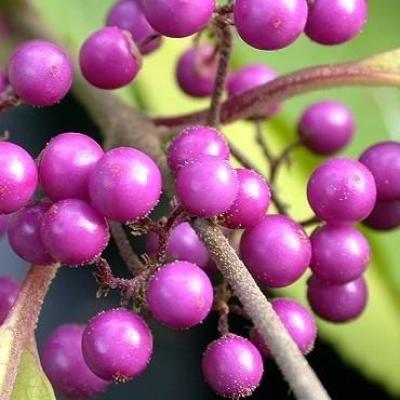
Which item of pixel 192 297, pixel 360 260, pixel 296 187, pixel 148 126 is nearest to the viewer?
pixel 192 297

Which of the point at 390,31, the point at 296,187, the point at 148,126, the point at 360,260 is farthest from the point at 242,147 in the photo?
the point at 360,260

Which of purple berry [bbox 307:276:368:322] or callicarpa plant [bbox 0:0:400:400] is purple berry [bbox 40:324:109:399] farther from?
purple berry [bbox 307:276:368:322]

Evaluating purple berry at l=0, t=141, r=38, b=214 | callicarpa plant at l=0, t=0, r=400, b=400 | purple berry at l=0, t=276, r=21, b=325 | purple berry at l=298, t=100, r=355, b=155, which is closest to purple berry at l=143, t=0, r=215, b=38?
callicarpa plant at l=0, t=0, r=400, b=400

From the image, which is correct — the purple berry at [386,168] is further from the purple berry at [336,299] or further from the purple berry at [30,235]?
the purple berry at [30,235]

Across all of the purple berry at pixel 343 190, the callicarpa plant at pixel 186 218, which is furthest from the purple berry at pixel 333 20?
the purple berry at pixel 343 190

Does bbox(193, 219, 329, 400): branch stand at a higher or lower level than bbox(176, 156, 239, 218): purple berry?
lower

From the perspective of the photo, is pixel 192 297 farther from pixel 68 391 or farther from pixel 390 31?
pixel 390 31
